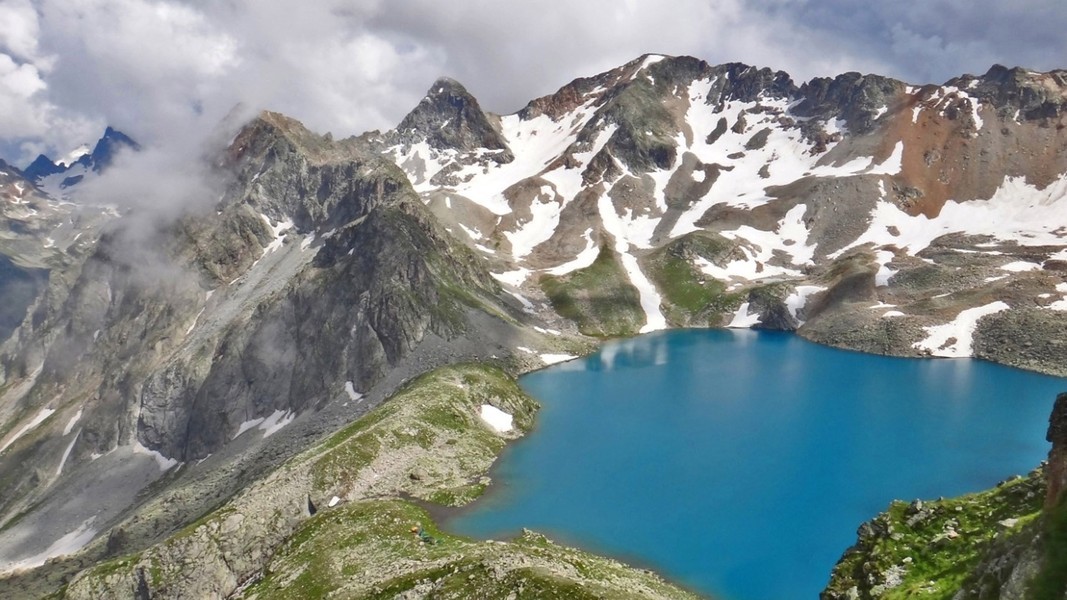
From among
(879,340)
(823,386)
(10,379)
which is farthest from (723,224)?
(10,379)

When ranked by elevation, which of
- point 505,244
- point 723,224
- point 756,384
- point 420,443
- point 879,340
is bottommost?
point 420,443

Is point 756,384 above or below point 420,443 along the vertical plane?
above

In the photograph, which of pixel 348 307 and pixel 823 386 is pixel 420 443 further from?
pixel 823 386

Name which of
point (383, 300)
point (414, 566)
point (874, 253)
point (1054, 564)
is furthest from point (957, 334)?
point (1054, 564)

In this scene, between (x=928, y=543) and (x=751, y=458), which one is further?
(x=751, y=458)

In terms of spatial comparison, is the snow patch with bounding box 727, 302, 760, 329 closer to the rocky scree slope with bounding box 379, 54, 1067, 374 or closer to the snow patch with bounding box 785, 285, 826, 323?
the rocky scree slope with bounding box 379, 54, 1067, 374

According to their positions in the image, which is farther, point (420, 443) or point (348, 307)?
point (348, 307)

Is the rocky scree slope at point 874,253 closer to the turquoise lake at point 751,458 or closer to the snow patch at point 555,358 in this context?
the turquoise lake at point 751,458

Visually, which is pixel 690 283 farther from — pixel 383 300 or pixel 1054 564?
pixel 1054 564
